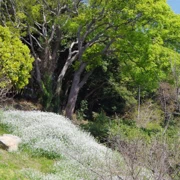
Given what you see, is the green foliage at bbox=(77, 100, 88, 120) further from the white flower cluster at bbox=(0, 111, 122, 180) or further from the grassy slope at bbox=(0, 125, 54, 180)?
the grassy slope at bbox=(0, 125, 54, 180)

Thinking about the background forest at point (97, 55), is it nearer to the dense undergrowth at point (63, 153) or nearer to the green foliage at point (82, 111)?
the green foliage at point (82, 111)

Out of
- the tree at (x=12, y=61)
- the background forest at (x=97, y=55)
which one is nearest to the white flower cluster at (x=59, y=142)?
the background forest at (x=97, y=55)

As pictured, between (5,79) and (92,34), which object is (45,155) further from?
(92,34)

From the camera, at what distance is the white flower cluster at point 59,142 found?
8.74 meters

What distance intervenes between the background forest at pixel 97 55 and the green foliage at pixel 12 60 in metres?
0.04

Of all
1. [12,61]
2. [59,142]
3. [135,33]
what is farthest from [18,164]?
[135,33]

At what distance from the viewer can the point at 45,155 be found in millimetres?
9812

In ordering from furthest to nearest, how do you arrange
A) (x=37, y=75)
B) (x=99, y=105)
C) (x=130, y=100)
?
1. (x=99, y=105)
2. (x=130, y=100)
3. (x=37, y=75)

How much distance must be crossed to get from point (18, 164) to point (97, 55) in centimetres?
1013

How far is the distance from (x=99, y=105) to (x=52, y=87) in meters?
4.47

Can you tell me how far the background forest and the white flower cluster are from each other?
4.81 ft

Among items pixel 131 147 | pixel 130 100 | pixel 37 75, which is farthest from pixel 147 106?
pixel 131 147

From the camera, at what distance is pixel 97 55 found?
17.5 meters

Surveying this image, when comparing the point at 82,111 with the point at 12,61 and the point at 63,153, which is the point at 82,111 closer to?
the point at 12,61
